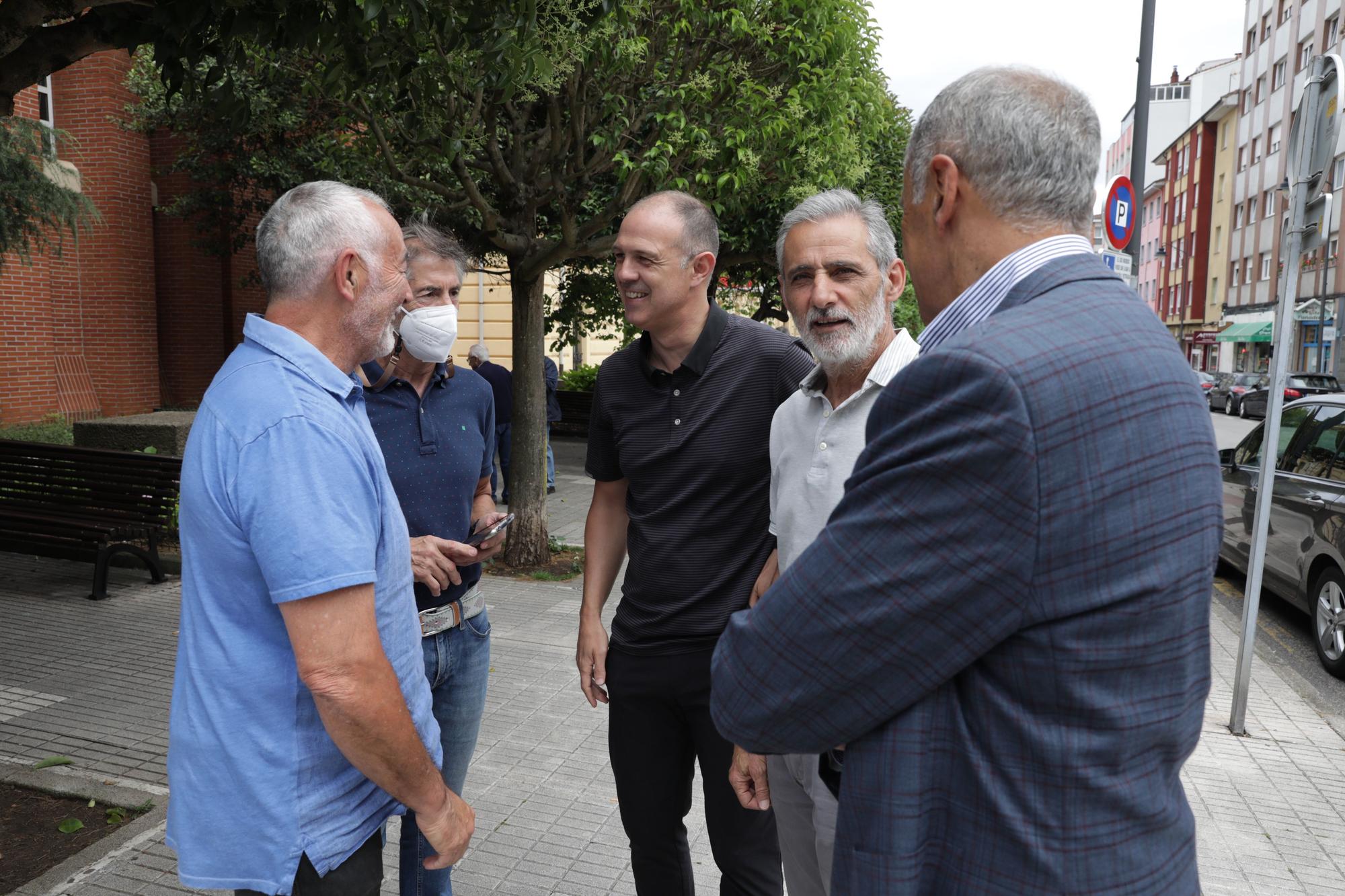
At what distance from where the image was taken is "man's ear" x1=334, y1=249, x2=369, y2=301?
1.88 m

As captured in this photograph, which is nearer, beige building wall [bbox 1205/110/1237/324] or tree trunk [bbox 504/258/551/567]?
tree trunk [bbox 504/258/551/567]

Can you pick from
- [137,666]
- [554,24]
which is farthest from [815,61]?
[137,666]

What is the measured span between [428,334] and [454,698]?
1.07 m

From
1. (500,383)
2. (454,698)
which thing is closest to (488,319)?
(500,383)

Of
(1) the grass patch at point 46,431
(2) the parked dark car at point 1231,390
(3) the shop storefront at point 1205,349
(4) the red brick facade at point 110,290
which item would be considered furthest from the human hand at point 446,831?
(3) the shop storefront at point 1205,349

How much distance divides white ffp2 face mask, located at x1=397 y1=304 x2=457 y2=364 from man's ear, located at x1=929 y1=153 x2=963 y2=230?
5.76 ft

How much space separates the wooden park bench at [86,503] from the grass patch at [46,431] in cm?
458

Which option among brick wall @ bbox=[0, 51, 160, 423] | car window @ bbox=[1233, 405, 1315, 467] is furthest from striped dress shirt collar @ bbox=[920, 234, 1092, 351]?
brick wall @ bbox=[0, 51, 160, 423]

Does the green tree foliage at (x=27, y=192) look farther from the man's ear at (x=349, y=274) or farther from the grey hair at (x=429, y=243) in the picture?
the man's ear at (x=349, y=274)

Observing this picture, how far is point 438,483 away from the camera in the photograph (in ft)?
9.37

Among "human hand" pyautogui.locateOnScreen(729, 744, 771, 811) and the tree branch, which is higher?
the tree branch

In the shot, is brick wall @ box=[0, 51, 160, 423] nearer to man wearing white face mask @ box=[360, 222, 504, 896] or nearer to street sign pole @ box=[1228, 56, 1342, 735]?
man wearing white face mask @ box=[360, 222, 504, 896]

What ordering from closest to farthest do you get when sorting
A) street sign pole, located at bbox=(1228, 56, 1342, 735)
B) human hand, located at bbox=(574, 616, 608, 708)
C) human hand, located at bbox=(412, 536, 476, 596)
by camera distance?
human hand, located at bbox=(412, 536, 476, 596) < human hand, located at bbox=(574, 616, 608, 708) < street sign pole, located at bbox=(1228, 56, 1342, 735)

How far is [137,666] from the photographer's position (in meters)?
6.09
